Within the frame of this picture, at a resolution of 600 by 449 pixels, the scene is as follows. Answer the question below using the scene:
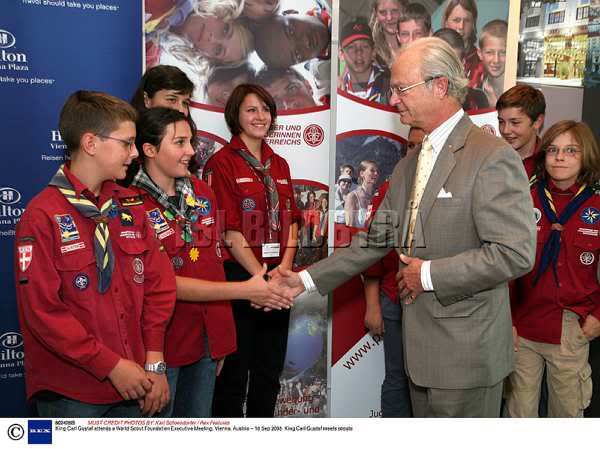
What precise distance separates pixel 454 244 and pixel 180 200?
1.18 m

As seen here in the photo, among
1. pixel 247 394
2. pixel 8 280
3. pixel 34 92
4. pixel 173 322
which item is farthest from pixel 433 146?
pixel 8 280

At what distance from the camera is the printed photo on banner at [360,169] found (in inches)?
146

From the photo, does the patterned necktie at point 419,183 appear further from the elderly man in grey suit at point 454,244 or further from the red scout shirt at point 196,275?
the red scout shirt at point 196,275

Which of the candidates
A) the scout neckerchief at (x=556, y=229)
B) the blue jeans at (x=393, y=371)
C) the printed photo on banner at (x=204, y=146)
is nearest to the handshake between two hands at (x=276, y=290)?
the blue jeans at (x=393, y=371)

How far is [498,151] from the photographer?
2.11 m

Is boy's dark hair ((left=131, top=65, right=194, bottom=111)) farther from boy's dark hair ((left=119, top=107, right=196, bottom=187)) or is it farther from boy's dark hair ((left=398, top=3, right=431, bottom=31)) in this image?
boy's dark hair ((left=398, top=3, right=431, bottom=31))

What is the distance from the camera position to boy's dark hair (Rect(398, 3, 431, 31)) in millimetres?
3668

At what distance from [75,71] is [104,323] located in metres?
1.76

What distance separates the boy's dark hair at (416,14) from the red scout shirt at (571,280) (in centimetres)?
144

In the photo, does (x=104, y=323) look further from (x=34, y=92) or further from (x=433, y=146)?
(x=34, y=92)

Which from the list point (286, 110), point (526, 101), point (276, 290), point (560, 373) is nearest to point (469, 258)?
point (276, 290)

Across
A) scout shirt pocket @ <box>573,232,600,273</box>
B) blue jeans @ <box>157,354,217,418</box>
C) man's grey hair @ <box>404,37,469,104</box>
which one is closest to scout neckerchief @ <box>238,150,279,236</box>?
blue jeans @ <box>157,354,217,418</box>
